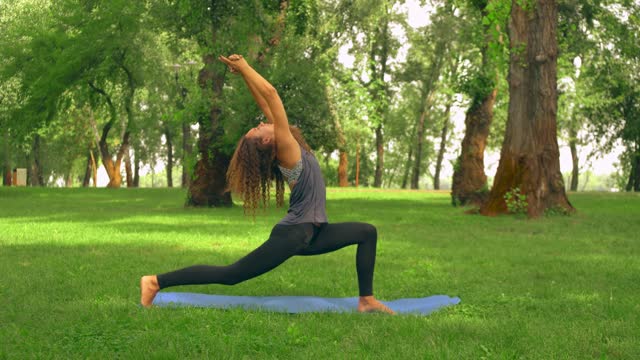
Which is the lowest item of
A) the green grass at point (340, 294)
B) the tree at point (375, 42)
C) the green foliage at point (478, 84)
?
the green grass at point (340, 294)

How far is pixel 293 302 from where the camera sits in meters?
7.96

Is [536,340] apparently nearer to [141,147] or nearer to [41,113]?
[41,113]

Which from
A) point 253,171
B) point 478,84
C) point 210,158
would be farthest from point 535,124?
point 253,171

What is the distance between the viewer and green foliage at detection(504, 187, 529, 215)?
836 inches

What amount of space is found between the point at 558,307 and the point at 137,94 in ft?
144

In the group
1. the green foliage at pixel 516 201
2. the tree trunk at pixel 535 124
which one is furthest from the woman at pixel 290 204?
the tree trunk at pixel 535 124

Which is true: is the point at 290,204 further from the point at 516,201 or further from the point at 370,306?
the point at 516,201

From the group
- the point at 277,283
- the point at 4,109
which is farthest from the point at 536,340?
the point at 4,109

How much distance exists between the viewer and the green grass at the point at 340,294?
597cm

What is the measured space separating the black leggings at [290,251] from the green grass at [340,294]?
34 centimetres

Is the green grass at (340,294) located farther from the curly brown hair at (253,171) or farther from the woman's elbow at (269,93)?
the woman's elbow at (269,93)

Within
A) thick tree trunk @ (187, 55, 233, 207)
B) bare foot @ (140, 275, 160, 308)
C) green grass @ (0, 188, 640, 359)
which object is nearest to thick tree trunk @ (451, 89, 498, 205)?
thick tree trunk @ (187, 55, 233, 207)

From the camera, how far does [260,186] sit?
7352 millimetres

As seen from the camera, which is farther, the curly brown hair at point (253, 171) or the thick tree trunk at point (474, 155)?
the thick tree trunk at point (474, 155)
